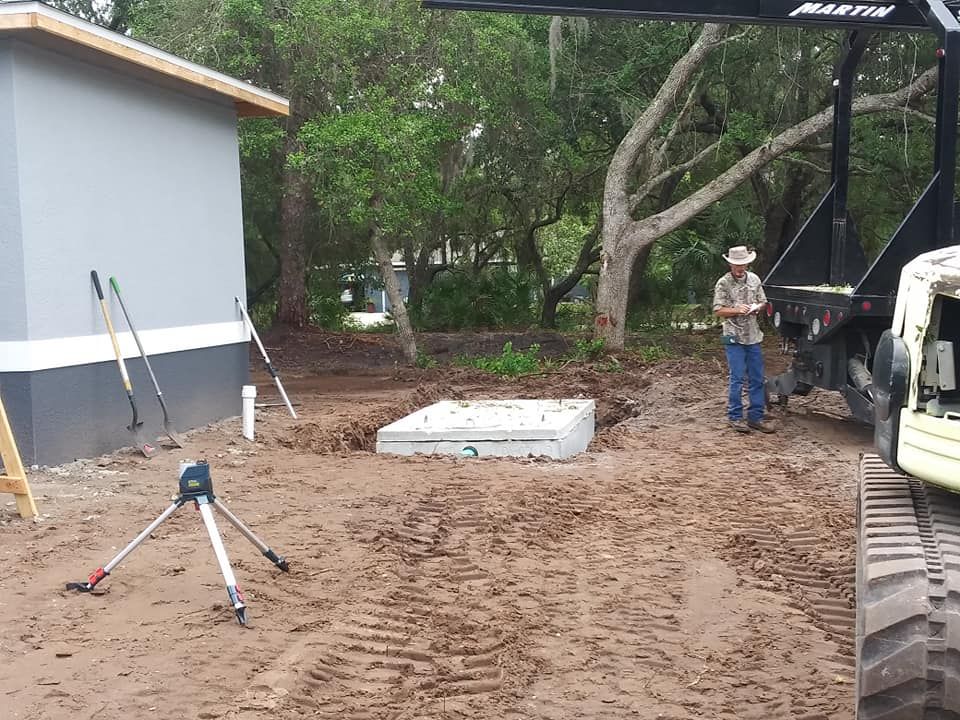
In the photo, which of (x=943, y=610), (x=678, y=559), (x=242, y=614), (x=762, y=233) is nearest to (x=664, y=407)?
(x=678, y=559)

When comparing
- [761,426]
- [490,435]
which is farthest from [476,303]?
[490,435]

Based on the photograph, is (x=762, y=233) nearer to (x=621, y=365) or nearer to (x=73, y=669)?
(x=621, y=365)

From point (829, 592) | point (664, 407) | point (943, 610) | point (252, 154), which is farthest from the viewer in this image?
point (252, 154)

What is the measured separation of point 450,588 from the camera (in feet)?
19.3

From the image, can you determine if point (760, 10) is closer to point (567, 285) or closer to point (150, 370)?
point (150, 370)

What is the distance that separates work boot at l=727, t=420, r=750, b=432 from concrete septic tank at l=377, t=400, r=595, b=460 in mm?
1590

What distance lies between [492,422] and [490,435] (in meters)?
0.47

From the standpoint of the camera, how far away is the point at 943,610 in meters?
3.19

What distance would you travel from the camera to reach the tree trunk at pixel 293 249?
18.5 m

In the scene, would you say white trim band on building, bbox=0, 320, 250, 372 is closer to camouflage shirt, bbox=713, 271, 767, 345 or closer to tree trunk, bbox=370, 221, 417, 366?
tree trunk, bbox=370, 221, 417, 366

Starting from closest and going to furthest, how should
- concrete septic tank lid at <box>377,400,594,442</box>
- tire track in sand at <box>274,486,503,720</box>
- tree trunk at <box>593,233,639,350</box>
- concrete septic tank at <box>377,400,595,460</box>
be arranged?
tire track in sand at <box>274,486,503,720</box>, concrete septic tank at <box>377,400,595,460</box>, concrete septic tank lid at <box>377,400,594,442</box>, tree trunk at <box>593,233,639,350</box>

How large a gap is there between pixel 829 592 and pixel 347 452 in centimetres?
539

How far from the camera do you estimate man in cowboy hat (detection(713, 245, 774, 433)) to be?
10.7 metres

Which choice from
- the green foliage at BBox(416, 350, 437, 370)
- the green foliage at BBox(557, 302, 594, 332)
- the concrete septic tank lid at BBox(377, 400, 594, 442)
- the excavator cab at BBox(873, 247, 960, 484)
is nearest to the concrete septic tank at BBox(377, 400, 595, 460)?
the concrete septic tank lid at BBox(377, 400, 594, 442)
